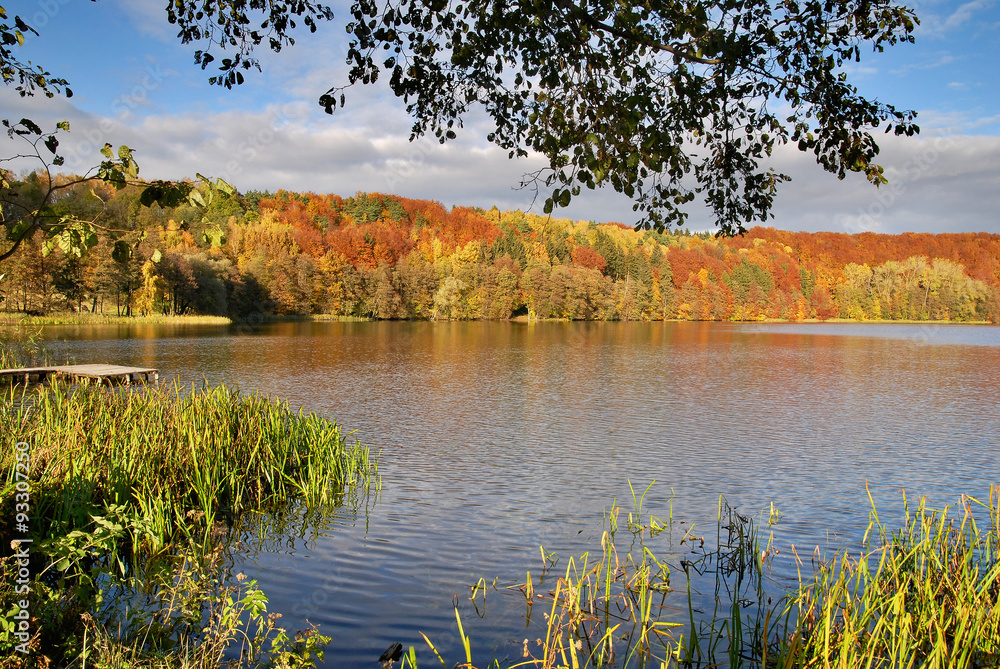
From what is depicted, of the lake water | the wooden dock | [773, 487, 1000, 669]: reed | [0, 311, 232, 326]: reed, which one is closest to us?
[773, 487, 1000, 669]: reed

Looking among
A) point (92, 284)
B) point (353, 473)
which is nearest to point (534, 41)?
point (353, 473)

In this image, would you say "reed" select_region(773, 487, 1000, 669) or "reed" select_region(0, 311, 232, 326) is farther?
"reed" select_region(0, 311, 232, 326)

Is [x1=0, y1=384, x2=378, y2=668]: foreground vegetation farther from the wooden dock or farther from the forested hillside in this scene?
the forested hillside

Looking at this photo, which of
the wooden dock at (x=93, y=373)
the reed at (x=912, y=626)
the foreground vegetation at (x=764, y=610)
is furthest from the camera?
the wooden dock at (x=93, y=373)

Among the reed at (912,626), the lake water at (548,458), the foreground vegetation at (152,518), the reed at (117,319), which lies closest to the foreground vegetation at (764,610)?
the reed at (912,626)

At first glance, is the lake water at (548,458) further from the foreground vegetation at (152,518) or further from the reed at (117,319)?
the reed at (117,319)

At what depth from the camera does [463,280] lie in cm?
7706

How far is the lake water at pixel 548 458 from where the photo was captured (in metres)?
5.50

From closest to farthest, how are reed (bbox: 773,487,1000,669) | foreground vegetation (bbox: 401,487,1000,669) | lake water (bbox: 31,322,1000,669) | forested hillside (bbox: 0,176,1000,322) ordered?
1. reed (bbox: 773,487,1000,669)
2. foreground vegetation (bbox: 401,487,1000,669)
3. lake water (bbox: 31,322,1000,669)
4. forested hillside (bbox: 0,176,1000,322)

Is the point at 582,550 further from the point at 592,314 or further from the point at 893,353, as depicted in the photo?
the point at 592,314

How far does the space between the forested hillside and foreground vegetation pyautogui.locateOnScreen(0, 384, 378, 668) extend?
4635 centimetres

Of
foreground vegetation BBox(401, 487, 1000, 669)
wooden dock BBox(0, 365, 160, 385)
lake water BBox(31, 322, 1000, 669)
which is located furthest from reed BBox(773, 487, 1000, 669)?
wooden dock BBox(0, 365, 160, 385)

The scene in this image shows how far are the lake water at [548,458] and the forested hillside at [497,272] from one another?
1279 inches

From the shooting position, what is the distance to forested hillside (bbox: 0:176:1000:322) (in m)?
56.9
